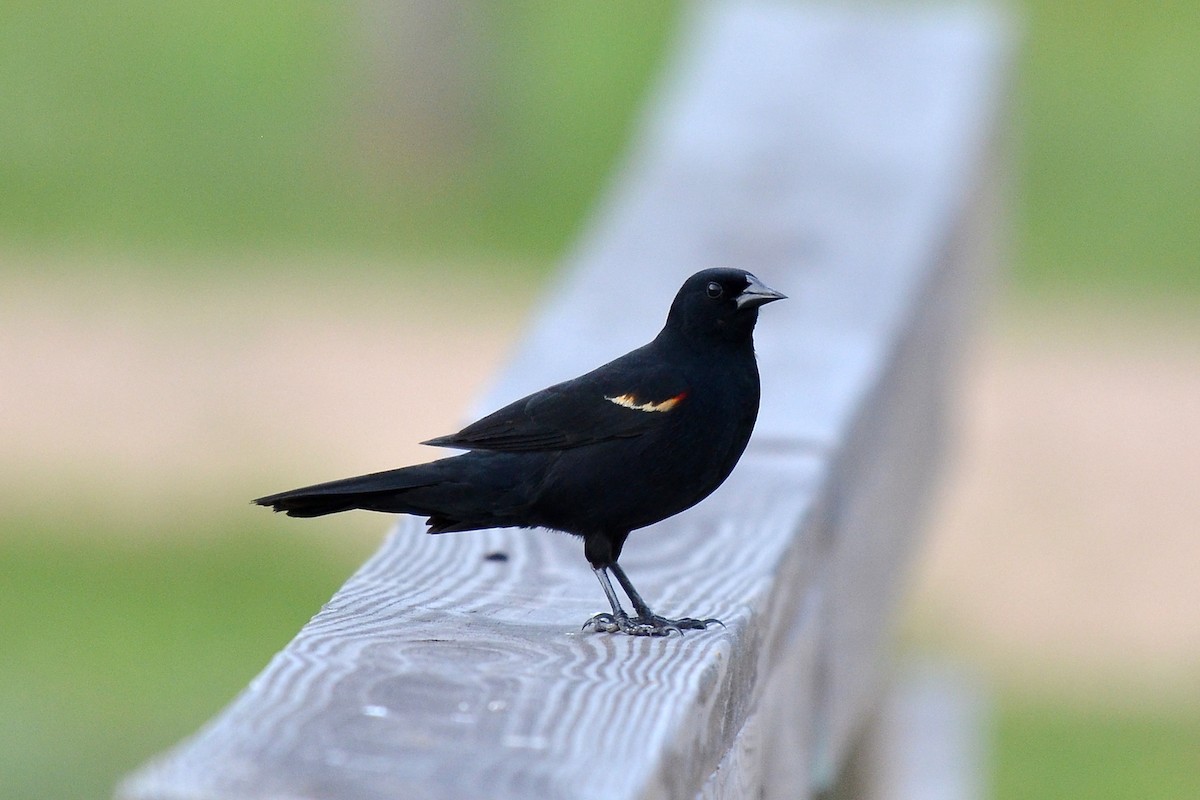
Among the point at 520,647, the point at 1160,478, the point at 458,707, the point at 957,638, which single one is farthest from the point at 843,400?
the point at 1160,478

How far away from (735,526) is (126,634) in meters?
4.99

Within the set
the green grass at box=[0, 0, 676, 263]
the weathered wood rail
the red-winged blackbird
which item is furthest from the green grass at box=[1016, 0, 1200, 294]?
the red-winged blackbird

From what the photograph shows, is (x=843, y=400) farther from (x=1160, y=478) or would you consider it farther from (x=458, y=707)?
(x=1160, y=478)

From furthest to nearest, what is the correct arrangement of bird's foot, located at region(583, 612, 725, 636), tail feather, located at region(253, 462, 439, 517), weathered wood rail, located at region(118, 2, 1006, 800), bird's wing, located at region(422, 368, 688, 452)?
bird's wing, located at region(422, 368, 688, 452) → tail feather, located at region(253, 462, 439, 517) → bird's foot, located at region(583, 612, 725, 636) → weathered wood rail, located at region(118, 2, 1006, 800)

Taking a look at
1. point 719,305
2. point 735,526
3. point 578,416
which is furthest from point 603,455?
point 719,305

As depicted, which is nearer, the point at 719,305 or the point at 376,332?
the point at 719,305

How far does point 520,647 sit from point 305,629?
251 millimetres

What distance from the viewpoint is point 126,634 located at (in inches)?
285

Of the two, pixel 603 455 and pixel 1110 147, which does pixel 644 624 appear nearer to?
pixel 603 455

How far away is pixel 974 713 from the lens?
596cm

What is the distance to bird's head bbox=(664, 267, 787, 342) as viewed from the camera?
3119 mm

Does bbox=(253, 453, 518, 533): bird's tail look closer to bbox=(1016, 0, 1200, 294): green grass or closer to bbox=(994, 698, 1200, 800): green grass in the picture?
bbox=(994, 698, 1200, 800): green grass

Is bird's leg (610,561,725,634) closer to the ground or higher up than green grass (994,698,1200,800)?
higher up

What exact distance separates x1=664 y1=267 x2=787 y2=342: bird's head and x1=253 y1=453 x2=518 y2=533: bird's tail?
483 mm
